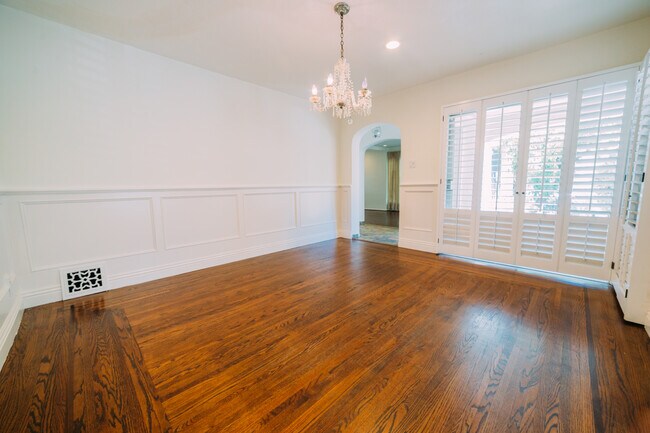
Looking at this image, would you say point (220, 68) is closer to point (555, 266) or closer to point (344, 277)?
point (344, 277)

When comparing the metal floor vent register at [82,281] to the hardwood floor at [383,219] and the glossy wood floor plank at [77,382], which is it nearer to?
the glossy wood floor plank at [77,382]

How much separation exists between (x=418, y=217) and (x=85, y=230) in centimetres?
435

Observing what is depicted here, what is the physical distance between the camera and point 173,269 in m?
3.26

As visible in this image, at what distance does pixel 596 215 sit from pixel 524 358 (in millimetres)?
2149

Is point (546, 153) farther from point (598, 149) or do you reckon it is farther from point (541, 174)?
point (598, 149)

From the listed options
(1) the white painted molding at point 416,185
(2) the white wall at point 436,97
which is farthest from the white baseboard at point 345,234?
(1) the white painted molding at point 416,185

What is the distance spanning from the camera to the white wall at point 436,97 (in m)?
2.65

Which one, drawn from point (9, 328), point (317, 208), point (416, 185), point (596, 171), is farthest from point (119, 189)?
point (596, 171)

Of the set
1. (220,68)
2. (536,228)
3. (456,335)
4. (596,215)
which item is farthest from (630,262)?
(220,68)

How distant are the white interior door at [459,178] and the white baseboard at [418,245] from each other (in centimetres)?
18

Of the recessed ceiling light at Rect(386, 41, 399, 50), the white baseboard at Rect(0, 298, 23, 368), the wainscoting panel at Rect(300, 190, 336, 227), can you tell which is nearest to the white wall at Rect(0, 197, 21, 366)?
the white baseboard at Rect(0, 298, 23, 368)

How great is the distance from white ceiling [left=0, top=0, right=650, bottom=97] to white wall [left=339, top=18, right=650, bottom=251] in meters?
0.16

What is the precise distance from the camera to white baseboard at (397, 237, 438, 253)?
4.16 metres

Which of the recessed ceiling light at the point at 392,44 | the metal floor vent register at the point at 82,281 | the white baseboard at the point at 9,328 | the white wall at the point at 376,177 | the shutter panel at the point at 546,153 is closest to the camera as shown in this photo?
the white baseboard at the point at 9,328
